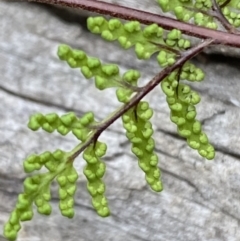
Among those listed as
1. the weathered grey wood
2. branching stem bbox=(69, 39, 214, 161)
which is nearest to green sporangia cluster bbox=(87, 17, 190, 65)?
branching stem bbox=(69, 39, 214, 161)

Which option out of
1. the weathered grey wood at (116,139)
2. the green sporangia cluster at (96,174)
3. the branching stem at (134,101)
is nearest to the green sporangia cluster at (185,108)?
the branching stem at (134,101)

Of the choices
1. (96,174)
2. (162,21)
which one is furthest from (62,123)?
(162,21)

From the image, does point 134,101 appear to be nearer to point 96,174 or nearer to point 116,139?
point 96,174

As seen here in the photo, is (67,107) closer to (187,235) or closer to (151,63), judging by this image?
(151,63)

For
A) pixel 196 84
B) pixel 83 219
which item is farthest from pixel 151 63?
pixel 83 219

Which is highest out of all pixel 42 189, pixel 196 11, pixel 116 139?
pixel 196 11

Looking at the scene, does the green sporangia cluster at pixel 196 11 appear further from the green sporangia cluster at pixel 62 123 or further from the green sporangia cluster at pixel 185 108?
the green sporangia cluster at pixel 62 123
